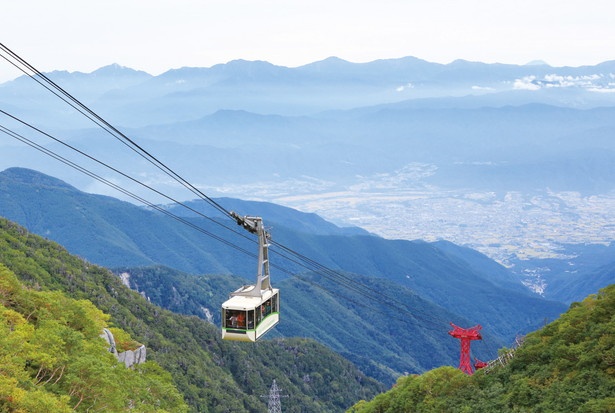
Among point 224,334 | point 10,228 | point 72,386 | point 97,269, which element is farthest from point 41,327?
point 97,269

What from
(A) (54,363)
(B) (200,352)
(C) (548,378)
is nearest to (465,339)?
(C) (548,378)

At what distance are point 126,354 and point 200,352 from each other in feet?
243

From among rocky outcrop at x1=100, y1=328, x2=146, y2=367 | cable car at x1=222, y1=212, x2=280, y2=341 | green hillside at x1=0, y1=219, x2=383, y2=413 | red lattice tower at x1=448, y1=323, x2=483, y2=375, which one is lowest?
green hillside at x1=0, y1=219, x2=383, y2=413

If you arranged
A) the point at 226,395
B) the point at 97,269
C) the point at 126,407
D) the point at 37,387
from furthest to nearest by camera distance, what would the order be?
the point at 97,269, the point at 226,395, the point at 126,407, the point at 37,387

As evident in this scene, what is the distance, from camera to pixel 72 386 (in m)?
41.4

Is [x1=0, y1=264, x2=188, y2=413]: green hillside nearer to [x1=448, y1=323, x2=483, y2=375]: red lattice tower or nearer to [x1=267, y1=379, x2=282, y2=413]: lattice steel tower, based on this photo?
[x1=448, y1=323, x2=483, y2=375]: red lattice tower

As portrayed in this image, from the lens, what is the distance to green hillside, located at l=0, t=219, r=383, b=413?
356ft

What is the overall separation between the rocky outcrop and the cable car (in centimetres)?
1701

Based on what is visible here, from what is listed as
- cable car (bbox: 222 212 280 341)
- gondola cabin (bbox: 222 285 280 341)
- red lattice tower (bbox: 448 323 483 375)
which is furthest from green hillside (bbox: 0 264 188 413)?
red lattice tower (bbox: 448 323 483 375)

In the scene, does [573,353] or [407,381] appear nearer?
[573,353]

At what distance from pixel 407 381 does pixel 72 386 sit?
3154cm

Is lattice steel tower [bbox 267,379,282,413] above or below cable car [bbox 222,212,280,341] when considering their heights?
below

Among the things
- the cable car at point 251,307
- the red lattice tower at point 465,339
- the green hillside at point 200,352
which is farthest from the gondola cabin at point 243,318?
the green hillside at point 200,352

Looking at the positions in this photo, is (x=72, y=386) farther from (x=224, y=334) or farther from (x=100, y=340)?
(x=100, y=340)
